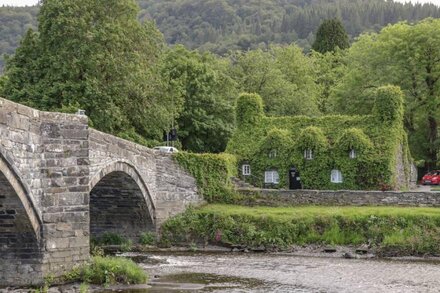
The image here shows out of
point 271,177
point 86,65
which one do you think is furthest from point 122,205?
point 271,177

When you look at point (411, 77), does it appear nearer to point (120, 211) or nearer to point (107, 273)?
point (120, 211)

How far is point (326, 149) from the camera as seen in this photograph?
1660 inches

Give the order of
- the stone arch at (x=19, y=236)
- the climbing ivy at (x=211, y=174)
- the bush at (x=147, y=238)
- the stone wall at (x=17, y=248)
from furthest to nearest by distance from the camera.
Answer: the climbing ivy at (x=211, y=174)
the bush at (x=147, y=238)
the stone wall at (x=17, y=248)
the stone arch at (x=19, y=236)

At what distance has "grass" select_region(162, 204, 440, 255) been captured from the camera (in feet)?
96.6

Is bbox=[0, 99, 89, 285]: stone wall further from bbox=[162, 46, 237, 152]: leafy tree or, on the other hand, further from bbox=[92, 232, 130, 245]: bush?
bbox=[162, 46, 237, 152]: leafy tree

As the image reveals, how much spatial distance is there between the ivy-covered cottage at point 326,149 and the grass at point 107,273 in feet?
71.1

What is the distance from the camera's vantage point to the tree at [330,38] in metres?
85.9

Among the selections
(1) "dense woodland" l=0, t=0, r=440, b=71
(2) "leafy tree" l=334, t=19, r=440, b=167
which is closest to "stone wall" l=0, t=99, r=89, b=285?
(2) "leafy tree" l=334, t=19, r=440, b=167

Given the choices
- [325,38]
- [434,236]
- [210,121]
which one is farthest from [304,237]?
[325,38]

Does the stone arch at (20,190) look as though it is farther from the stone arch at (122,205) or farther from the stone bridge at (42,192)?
the stone arch at (122,205)

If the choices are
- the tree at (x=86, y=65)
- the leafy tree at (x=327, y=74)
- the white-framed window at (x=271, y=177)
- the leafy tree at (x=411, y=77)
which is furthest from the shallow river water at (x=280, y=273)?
the leafy tree at (x=327, y=74)

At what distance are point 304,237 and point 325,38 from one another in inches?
2328

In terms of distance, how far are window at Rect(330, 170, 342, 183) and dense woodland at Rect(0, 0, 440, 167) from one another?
10.3 meters

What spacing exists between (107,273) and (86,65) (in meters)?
18.2
